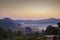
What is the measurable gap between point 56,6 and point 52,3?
80mm

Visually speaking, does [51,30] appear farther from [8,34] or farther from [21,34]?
[8,34]

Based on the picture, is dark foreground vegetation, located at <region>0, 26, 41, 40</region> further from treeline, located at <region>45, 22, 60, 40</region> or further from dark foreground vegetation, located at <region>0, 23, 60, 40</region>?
treeline, located at <region>45, 22, 60, 40</region>

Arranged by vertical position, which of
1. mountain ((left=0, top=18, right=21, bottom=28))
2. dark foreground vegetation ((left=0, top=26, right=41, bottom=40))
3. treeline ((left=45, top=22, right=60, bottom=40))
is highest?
mountain ((left=0, top=18, right=21, bottom=28))

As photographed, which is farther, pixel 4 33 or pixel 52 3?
pixel 52 3

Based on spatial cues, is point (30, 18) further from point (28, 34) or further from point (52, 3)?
point (52, 3)

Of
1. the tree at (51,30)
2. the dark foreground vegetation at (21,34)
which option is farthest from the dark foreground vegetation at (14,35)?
the tree at (51,30)

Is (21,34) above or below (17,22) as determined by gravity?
below

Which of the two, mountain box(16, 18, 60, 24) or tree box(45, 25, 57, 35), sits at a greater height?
mountain box(16, 18, 60, 24)

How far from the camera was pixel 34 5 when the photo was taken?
2094mm

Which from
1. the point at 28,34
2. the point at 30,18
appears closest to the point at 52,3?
the point at 30,18

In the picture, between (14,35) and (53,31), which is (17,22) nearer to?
(14,35)

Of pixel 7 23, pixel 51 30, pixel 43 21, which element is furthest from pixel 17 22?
pixel 51 30

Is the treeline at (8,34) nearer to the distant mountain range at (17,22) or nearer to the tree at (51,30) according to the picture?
the distant mountain range at (17,22)

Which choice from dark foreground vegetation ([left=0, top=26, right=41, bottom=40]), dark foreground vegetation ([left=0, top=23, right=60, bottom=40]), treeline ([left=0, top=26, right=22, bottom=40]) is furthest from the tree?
treeline ([left=0, top=26, right=22, bottom=40])
